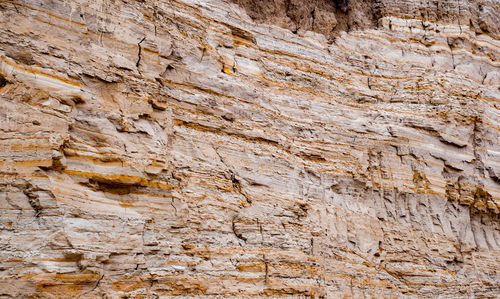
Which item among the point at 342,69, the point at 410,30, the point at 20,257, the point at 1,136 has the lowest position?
the point at 20,257

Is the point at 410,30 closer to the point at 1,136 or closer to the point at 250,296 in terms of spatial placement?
the point at 250,296

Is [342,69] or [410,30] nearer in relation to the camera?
[342,69]

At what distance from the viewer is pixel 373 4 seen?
1278cm

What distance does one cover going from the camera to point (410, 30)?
12.6 meters

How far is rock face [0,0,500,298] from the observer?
6.17 metres

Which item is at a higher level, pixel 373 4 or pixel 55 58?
pixel 373 4

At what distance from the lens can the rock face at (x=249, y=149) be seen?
617cm

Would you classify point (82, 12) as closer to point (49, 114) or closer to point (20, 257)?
point (49, 114)

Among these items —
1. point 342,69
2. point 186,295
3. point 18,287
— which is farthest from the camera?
point 342,69

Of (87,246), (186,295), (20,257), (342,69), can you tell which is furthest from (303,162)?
(20,257)

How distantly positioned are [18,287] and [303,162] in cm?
577

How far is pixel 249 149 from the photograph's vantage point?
8727 mm

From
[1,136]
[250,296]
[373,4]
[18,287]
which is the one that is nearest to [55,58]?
[1,136]

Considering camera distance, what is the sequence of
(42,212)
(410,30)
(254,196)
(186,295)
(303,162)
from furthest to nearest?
(410,30) < (303,162) < (254,196) < (186,295) < (42,212)
